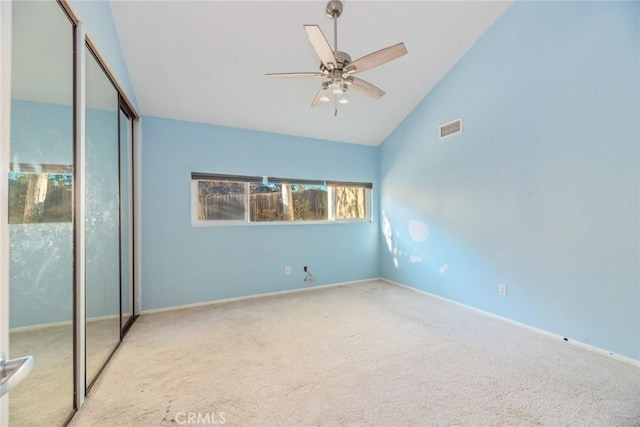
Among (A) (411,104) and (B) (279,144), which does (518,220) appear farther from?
(B) (279,144)

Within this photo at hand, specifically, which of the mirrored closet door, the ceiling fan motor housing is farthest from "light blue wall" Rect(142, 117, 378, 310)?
the ceiling fan motor housing

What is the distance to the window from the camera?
3.58m

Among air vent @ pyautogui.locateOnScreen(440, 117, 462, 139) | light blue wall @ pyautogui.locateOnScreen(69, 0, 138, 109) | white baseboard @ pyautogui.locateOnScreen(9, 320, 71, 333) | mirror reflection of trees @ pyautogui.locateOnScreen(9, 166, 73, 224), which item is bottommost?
white baseboard @ pyautogui.locateOnScreen(9, 320, 71, 333)

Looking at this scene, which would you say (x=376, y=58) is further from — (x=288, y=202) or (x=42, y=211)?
(x=288, y=202)

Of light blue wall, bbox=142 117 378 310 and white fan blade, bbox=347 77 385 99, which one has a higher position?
white fan blade, bbox=347 77 385 99

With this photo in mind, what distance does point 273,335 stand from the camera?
2.58 m

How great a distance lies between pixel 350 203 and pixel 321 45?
9.89 ft

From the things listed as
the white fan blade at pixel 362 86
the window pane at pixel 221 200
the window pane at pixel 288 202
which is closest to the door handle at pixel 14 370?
the white fan blade at pixel 362 86

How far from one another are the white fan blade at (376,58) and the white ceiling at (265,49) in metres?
0.83

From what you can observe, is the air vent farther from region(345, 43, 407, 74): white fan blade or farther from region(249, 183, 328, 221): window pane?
region(249, 183, 328, 221): window pane

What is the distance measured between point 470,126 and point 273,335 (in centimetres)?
318

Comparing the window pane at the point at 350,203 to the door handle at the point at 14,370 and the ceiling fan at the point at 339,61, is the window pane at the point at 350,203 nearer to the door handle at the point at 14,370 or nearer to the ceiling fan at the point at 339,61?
the ceiling fan at the point at 339,61

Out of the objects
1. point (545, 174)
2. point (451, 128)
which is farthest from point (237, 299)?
point (545, 174)

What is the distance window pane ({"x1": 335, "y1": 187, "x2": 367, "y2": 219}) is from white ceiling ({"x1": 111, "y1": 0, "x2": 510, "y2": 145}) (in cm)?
129
